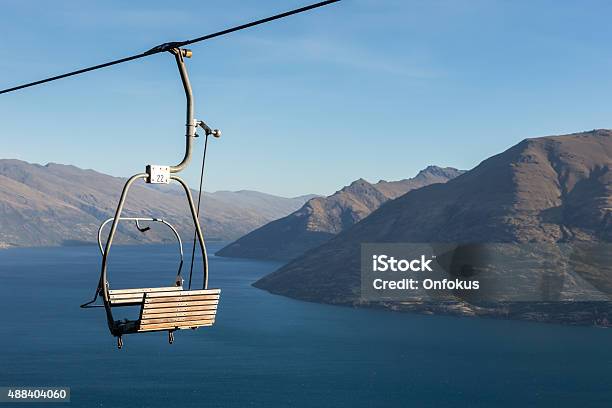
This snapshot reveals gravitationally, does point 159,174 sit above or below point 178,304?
above

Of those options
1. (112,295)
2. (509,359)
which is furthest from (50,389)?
(112,295)

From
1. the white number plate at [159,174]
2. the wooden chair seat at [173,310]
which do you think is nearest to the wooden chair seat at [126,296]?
the wooden chair seat at [173,310]

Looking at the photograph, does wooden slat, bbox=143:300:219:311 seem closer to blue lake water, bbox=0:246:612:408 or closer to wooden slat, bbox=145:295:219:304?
wooden slat, bbox=145:295:219:304

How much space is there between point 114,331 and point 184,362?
525ft

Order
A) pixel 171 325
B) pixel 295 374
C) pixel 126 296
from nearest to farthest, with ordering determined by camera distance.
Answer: pixel 171 325, pixel 126 296, pixel 295 374

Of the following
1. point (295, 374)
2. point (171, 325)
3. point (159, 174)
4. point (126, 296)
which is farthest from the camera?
point (295, 374)

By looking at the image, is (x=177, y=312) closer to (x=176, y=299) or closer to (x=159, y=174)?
(x=176, y=299)

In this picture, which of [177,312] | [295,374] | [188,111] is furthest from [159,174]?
[295,374]

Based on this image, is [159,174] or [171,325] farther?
[171,325]

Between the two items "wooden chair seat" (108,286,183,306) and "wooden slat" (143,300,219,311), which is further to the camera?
"wooden chair seat" (108,286,183,306)

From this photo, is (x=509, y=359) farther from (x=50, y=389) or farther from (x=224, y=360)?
(x=50, y=389)

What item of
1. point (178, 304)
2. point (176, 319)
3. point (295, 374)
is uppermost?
point (178, 304)

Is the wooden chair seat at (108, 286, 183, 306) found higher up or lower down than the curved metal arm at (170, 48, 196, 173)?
lower down

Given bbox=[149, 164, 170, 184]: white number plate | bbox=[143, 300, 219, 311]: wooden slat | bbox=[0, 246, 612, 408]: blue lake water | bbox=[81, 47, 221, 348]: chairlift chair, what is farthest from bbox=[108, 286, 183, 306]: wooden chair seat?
bbox=[0, 246, 612, 408]: blue lake water
